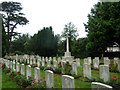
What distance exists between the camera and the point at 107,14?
20344mm

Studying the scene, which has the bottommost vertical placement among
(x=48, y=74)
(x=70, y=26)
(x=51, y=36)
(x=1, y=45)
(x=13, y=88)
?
(x=13, y=88)

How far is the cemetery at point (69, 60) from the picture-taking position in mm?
8016

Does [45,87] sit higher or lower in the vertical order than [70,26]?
lower

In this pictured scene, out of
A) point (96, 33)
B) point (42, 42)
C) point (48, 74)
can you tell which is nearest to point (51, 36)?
point (42, 42)

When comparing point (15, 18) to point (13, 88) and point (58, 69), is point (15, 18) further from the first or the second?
point (13, 88)

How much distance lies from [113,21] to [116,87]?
12.8m

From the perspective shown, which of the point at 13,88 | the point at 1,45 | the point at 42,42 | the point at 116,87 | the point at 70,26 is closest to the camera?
the point at 116,87

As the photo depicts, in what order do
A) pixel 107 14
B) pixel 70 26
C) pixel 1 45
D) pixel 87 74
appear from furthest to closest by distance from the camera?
pixel 70 26 → pixel 1 45 → pixel 107 14 → pixel 87 74

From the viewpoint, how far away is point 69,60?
64.2 ft

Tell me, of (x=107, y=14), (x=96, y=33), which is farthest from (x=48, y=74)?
(x=107, y=14)

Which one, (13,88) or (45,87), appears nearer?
(45,87)

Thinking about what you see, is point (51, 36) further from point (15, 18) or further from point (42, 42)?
point (15, 18)

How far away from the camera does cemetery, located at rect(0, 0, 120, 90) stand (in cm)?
802

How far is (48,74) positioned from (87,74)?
349 cm
